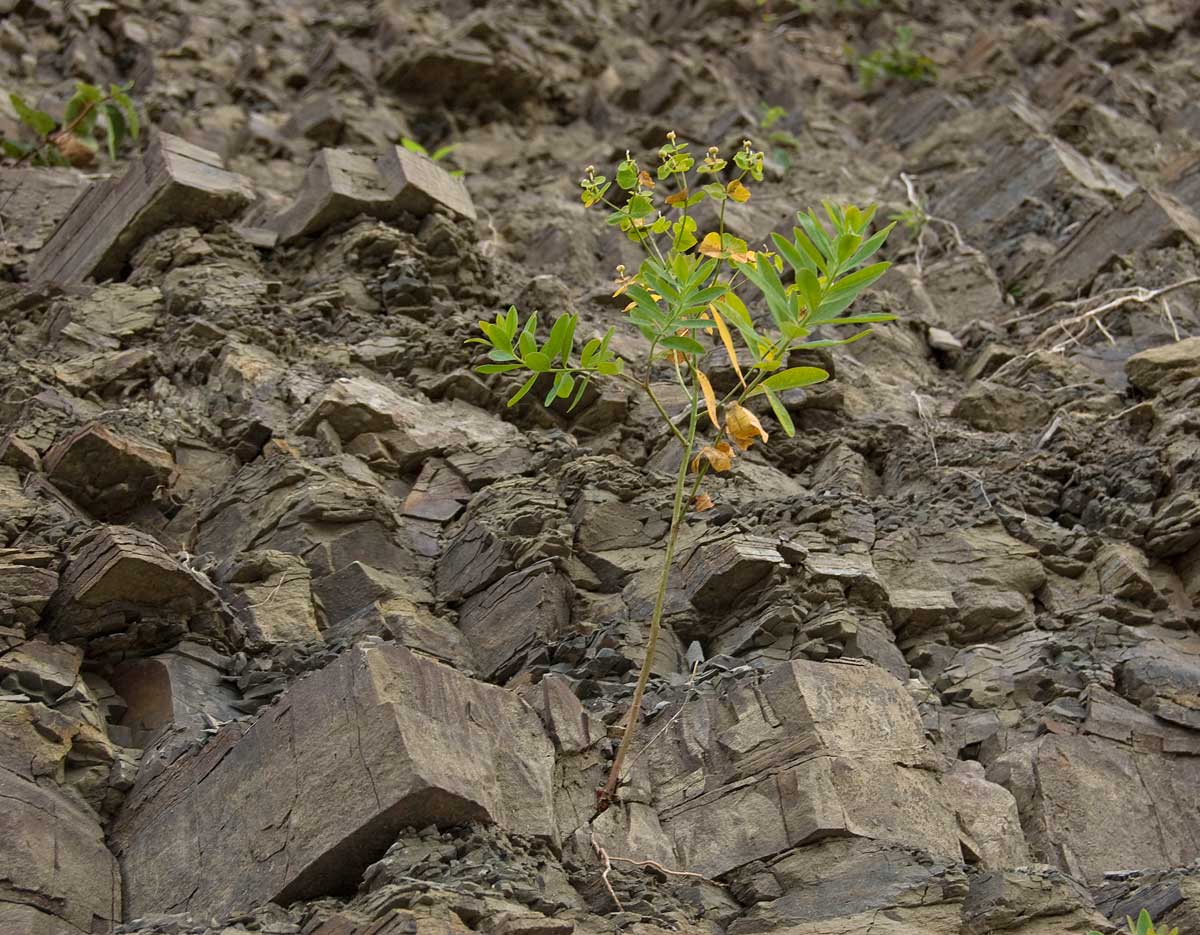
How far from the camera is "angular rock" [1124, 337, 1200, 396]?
10.8m

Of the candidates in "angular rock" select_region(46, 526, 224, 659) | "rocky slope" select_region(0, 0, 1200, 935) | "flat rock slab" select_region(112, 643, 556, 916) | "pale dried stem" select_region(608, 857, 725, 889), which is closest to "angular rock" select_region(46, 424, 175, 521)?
"rocky slope" select_region(0, 0, 1200, 935)

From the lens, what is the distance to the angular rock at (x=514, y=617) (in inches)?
316

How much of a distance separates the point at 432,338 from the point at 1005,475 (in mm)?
3566

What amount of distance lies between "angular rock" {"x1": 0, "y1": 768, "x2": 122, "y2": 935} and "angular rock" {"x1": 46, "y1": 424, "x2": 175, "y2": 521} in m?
2.45

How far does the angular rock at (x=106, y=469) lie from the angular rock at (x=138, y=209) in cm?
317

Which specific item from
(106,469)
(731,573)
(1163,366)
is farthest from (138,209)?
(1163,366)

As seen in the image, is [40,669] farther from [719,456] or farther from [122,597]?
[719,456]

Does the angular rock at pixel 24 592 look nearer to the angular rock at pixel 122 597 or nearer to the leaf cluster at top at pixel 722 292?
the angular rock at pixel 122 597

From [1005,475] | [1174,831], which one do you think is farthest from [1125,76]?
[1174,831]

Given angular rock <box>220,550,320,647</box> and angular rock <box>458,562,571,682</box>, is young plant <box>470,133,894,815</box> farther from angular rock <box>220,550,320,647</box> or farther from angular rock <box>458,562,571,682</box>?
angular rock <box>220,550,320,647</box>

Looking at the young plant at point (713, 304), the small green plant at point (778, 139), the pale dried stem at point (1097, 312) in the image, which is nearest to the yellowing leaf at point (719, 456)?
the young plant at point (713, 304)

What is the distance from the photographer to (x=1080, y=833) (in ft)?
24.3

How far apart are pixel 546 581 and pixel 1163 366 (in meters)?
4.66

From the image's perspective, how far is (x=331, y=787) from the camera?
639 centimetres
